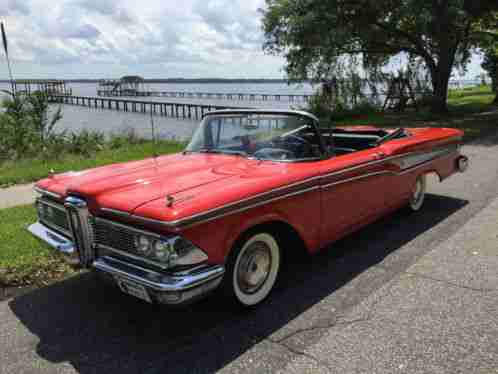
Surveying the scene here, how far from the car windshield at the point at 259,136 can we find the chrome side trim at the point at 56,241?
1602 millimetres

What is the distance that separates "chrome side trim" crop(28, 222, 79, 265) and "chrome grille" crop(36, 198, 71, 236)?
5 centimetres

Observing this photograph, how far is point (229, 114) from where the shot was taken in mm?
4488

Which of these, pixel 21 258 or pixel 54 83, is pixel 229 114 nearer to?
pixel 21 258

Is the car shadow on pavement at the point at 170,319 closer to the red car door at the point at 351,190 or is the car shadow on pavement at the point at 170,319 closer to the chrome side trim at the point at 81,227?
the red car door at the point at 351,190

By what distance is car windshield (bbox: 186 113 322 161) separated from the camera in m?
3.98

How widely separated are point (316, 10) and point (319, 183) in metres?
14.7

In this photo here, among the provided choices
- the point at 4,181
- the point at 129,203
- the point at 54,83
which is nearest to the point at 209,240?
the point at 129,203

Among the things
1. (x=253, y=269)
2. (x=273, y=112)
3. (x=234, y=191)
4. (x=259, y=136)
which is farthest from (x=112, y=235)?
(x=273, y=112)

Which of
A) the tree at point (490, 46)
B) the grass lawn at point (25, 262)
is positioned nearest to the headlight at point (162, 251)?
the grass lawn at point (25, 262)

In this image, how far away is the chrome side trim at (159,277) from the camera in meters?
2.65

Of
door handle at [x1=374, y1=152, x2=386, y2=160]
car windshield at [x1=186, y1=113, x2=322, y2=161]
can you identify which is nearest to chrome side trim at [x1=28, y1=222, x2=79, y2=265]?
car windshield at [x1=186, y1=113, x2=322, y2=161]

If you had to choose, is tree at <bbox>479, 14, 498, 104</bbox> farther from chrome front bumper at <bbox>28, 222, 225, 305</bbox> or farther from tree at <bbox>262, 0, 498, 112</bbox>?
chrome front bumper at <bbox>28, 222, 225, 305</bbox>

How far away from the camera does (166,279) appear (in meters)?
2.69

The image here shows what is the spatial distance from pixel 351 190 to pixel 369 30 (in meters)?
15.6
